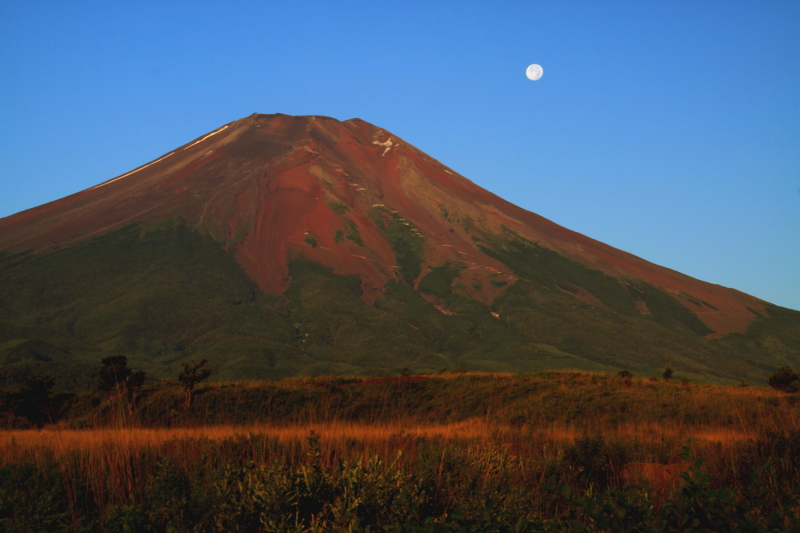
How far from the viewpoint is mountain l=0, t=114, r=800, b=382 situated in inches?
3497

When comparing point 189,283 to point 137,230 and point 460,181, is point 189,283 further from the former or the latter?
point 460,181

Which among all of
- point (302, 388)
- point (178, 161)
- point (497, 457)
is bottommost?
point (302, 388)

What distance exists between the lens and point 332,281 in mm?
111375

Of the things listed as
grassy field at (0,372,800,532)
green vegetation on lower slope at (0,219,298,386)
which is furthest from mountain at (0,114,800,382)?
grassy field at (0,372,800,532)

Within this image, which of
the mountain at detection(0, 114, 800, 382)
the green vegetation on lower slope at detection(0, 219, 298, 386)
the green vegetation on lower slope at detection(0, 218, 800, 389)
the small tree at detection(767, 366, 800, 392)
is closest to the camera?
the small tree at detection(767, 366, 800, 392)

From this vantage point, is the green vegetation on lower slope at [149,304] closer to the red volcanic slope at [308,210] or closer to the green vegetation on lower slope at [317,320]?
the green vegetation on lower slope at [317,320]

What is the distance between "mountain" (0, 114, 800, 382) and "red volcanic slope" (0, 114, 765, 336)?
1.78 feet

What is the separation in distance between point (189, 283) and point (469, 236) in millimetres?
62453

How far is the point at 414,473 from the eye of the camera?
5941mm

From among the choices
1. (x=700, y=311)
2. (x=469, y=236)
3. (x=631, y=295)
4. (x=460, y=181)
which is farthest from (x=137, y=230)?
(x=700, y=311)

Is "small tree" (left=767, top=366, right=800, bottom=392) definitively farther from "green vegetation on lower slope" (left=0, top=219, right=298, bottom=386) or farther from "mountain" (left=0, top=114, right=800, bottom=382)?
"green vegetation on lower slope" (left=0, top=219, right=298, bottom=386)

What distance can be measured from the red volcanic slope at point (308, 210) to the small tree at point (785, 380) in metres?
89.9

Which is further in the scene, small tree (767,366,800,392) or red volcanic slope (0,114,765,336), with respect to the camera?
red volcanic slope (0,114,765,336)

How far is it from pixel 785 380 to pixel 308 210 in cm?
11647
